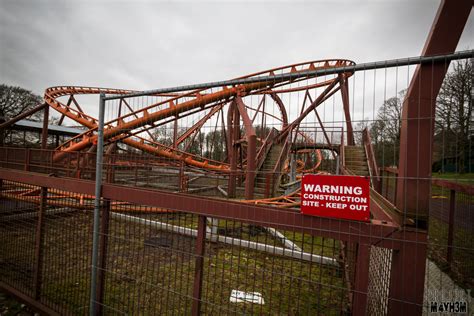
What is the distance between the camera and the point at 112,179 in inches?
141

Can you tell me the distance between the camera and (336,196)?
1737 millimetres

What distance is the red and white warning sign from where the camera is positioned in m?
1.65

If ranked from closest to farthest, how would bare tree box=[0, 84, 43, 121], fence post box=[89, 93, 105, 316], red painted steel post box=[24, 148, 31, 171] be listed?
1. fence post box=[89, 93, 105, 316]
2. red painted steel post box=[24, 148, 31, 171]
3. bare tree box=[0, 84, 43, 121]

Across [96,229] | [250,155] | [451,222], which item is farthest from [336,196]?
[250,155]

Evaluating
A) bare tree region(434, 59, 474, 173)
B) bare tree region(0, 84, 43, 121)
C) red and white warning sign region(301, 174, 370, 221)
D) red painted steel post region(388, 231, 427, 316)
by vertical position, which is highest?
bare tree region(0, 84, 43, 121)

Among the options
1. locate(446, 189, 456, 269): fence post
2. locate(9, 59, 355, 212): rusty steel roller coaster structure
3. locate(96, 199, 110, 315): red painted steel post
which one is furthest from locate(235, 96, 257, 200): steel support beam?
locate(446, 189, 456, 269): fence post

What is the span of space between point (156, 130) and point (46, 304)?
10.8ft

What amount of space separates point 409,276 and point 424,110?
129 centimetres

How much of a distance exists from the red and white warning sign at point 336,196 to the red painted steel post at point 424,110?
0.32 m

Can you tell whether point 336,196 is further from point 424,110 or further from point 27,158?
point 27,158

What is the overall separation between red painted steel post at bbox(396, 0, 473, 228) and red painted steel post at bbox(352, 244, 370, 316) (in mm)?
466

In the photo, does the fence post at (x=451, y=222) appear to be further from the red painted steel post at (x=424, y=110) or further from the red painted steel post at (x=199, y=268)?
the red painted steel post at (x=199, y=268)

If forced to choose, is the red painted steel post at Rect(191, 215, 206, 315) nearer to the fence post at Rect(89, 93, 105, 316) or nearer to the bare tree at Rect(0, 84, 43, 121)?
the fence post at Rect(89, 93, 105, 316)

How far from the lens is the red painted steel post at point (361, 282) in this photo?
174 cm
